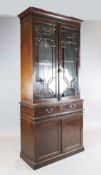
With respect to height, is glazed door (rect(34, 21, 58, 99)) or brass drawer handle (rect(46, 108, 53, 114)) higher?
glazed door (rect(34, 21, 58, 99))

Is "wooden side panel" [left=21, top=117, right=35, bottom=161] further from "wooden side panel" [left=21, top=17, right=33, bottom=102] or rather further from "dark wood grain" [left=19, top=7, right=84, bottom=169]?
"wooden side panel" [left=21, top=17, right=33, bottom=102]

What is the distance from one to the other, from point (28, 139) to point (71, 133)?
2.58 feet

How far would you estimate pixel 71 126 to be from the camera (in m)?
3.21

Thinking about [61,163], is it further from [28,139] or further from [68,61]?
[68,61]

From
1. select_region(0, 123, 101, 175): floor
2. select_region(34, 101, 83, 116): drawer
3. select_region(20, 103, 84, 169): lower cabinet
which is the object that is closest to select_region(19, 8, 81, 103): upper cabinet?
select_region(34, 101, 83, 116): drawer

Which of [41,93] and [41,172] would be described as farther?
[41,93]

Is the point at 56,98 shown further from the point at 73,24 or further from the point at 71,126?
the point at 73,24

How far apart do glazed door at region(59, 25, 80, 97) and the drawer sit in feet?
0.58

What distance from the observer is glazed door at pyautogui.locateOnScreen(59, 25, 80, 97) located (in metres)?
3.10

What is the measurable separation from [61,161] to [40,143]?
52 cm

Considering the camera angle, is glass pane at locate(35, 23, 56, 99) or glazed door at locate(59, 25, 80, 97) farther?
glazed door at locate(59, 25, 80, 97)
